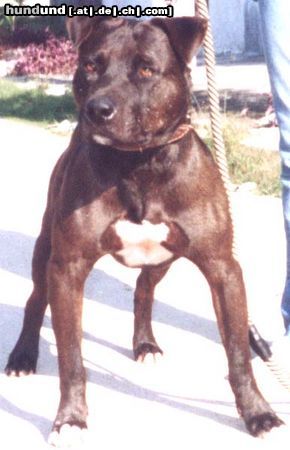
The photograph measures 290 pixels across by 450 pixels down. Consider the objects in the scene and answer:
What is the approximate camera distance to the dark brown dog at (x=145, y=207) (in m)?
3.48

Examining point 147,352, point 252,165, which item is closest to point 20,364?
point 147,352

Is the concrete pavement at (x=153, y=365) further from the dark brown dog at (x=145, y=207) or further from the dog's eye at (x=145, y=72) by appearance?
the dog's eye at (x=145, y=72)

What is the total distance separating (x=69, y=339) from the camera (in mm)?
3609

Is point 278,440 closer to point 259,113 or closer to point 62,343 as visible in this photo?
point 62,343

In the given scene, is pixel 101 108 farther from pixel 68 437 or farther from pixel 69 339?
pixel 68 437

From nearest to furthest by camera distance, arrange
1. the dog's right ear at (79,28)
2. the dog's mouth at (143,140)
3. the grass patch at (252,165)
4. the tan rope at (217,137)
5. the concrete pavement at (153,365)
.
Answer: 1. the dog's mouth at (143,140)
2. the dog's right ear at (79,28)
3. the concrete pavement at (153,365)
4. the tan rope at (217,137)
5. the grass patch at (252,165)

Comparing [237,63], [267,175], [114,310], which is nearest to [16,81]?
[237,63]

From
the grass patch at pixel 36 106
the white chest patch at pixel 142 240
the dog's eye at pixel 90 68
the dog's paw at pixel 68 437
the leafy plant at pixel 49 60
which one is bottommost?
the leafy plant at pixel 49 60

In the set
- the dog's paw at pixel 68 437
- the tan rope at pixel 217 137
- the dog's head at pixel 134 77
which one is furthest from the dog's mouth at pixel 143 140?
the dog's paw at pixel 68 437

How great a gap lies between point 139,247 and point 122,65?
0.68m

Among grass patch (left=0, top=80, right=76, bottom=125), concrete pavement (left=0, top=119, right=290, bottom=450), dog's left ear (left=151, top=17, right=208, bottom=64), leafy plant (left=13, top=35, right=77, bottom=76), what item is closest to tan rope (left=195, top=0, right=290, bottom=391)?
concrete pavement (left=0, top=119, right=290, bottom=450)

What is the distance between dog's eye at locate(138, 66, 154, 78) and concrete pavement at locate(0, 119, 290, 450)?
1303 millimetres

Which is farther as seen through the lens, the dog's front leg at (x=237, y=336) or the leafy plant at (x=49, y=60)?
the leafy plant at (x=49, y=60)

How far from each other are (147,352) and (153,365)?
72mm
